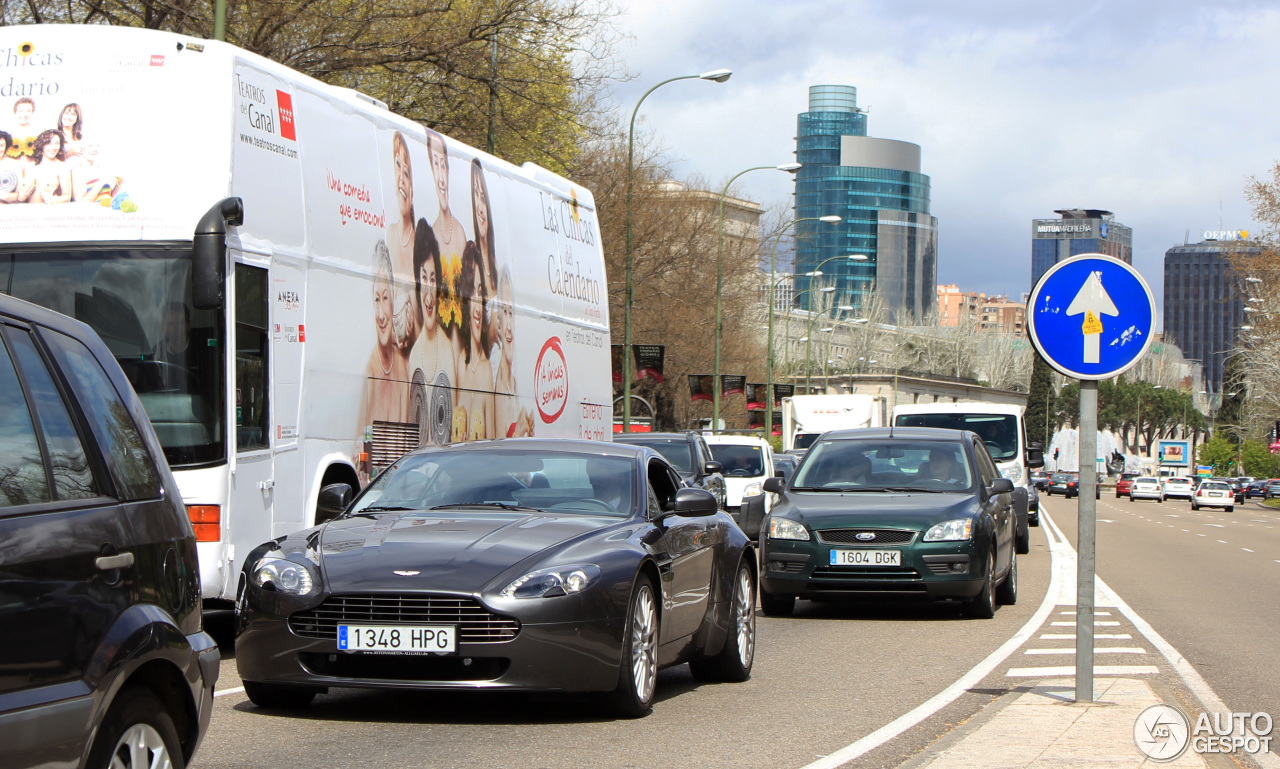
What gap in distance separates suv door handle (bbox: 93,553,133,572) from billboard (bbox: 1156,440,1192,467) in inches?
5558

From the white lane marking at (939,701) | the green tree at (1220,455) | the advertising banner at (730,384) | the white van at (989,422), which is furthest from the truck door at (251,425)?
the green tree at (1220,455)

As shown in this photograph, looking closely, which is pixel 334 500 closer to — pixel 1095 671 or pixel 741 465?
pixel 1095 671

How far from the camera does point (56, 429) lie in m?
4.20

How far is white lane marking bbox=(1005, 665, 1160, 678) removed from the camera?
9766mm

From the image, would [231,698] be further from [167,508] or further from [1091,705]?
[1091,705]

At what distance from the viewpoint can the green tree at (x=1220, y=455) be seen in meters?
145

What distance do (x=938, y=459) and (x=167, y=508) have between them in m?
10.9

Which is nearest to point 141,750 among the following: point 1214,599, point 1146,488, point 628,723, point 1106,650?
point 628,723

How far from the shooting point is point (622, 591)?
7309mm

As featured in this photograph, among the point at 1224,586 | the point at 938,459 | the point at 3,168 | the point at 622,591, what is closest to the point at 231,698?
the point at 622,591

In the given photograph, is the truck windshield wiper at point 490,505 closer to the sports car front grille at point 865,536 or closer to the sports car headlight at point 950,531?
the sports car front grille at point 865,536

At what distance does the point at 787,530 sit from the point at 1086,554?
17.8ft

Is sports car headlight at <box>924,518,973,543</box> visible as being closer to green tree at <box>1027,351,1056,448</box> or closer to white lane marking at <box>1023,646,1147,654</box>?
white lane marking at <box>1023,646,1147,654</box>

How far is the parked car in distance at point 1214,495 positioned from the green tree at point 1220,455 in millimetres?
72061
